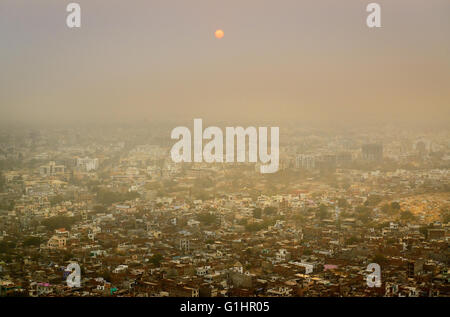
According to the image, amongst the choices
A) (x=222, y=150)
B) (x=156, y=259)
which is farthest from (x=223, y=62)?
(x=156, y=259)

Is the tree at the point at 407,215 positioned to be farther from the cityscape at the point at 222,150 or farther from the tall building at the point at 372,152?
the tall building at the point at 372,152

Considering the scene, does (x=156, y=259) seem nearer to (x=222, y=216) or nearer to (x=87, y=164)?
(x=222, y=216)

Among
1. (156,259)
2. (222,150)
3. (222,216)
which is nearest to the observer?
(156,259)

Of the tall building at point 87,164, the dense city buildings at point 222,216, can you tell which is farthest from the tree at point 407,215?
the tall building at point 87,164

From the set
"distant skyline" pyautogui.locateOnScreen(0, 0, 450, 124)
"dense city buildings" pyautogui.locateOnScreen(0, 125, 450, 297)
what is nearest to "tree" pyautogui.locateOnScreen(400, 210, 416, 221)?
"dense city buildings" pyautogui.locateOnScreen(0, 125, 450, 297)

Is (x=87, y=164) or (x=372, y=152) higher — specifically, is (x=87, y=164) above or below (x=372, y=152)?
below

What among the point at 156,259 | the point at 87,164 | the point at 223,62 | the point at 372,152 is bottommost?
the point at 156,259

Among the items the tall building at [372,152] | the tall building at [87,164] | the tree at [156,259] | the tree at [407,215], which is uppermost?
the tall building at [372,152]

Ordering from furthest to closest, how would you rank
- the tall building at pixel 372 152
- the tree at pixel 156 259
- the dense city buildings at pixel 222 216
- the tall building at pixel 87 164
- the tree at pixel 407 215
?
the tall building at pixel 372 152 → the tall building at pixel 87 164 → the tree at pixel 407 215 → the tree at pixel 156 259 → the dense city buildings at pixel 222 216

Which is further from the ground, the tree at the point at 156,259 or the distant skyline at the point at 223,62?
the distant skyline at the point at 223,62

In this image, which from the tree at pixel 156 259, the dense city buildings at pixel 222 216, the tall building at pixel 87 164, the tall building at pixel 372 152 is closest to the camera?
Result: the dense city buildings at pixel 222 216

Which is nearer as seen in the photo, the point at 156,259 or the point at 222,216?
the point at 156,259
